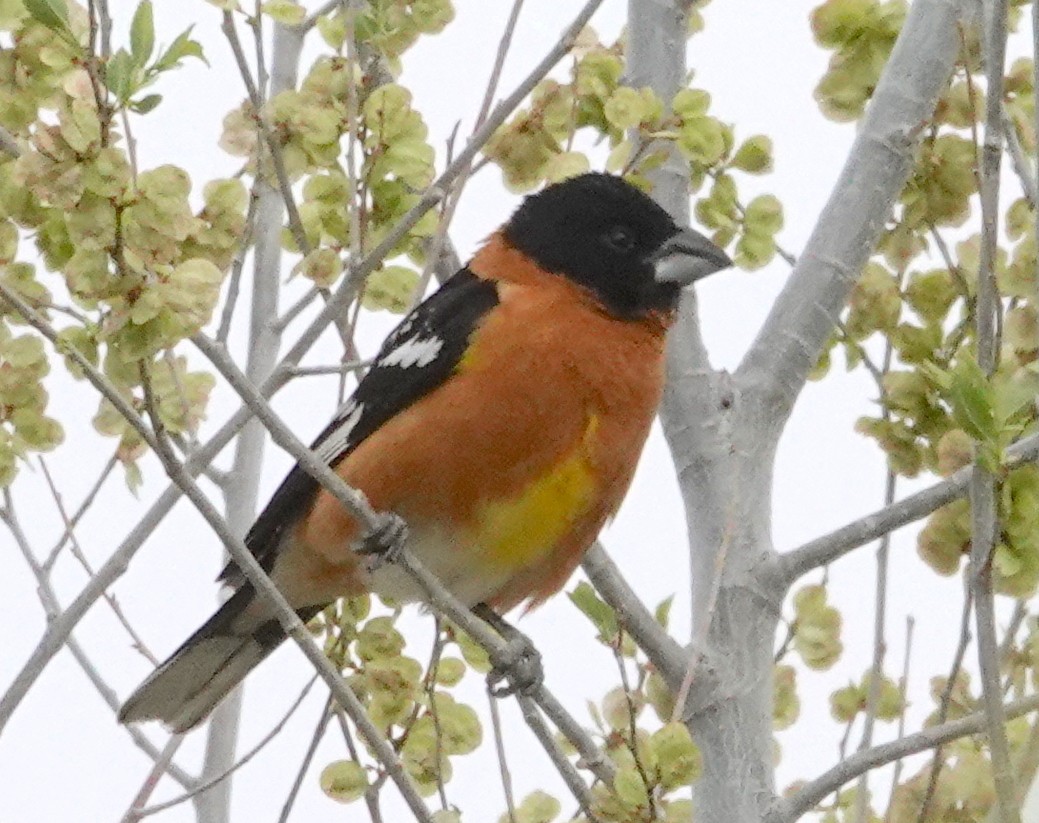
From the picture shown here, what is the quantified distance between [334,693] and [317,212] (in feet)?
3.13

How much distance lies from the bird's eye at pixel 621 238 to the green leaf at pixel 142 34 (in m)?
1.65

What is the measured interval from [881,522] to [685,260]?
0.98 m

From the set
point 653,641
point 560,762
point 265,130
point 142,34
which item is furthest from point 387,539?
point 142,34

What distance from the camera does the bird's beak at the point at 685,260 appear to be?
3.84 m

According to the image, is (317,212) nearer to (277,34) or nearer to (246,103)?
(246,103)

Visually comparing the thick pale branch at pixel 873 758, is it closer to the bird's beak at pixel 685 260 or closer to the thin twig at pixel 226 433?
the thin twig at pixel 226 433

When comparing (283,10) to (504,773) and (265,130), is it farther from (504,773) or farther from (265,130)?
(504,773)

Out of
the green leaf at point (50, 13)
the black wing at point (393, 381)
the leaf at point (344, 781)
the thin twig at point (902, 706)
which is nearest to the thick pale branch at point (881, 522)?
the thin twig at point (902, 706)

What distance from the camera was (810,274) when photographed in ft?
11.9

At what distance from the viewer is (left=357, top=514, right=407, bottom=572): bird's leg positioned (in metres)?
3.39

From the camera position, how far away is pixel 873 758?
2738mm

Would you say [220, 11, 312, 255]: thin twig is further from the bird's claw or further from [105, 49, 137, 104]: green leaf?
the bird's claw

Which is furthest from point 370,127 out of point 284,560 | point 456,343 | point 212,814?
point 212,814

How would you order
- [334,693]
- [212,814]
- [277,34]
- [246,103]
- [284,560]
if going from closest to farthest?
[334,693], [246,103], [212,814], [284,560], [277,34]
